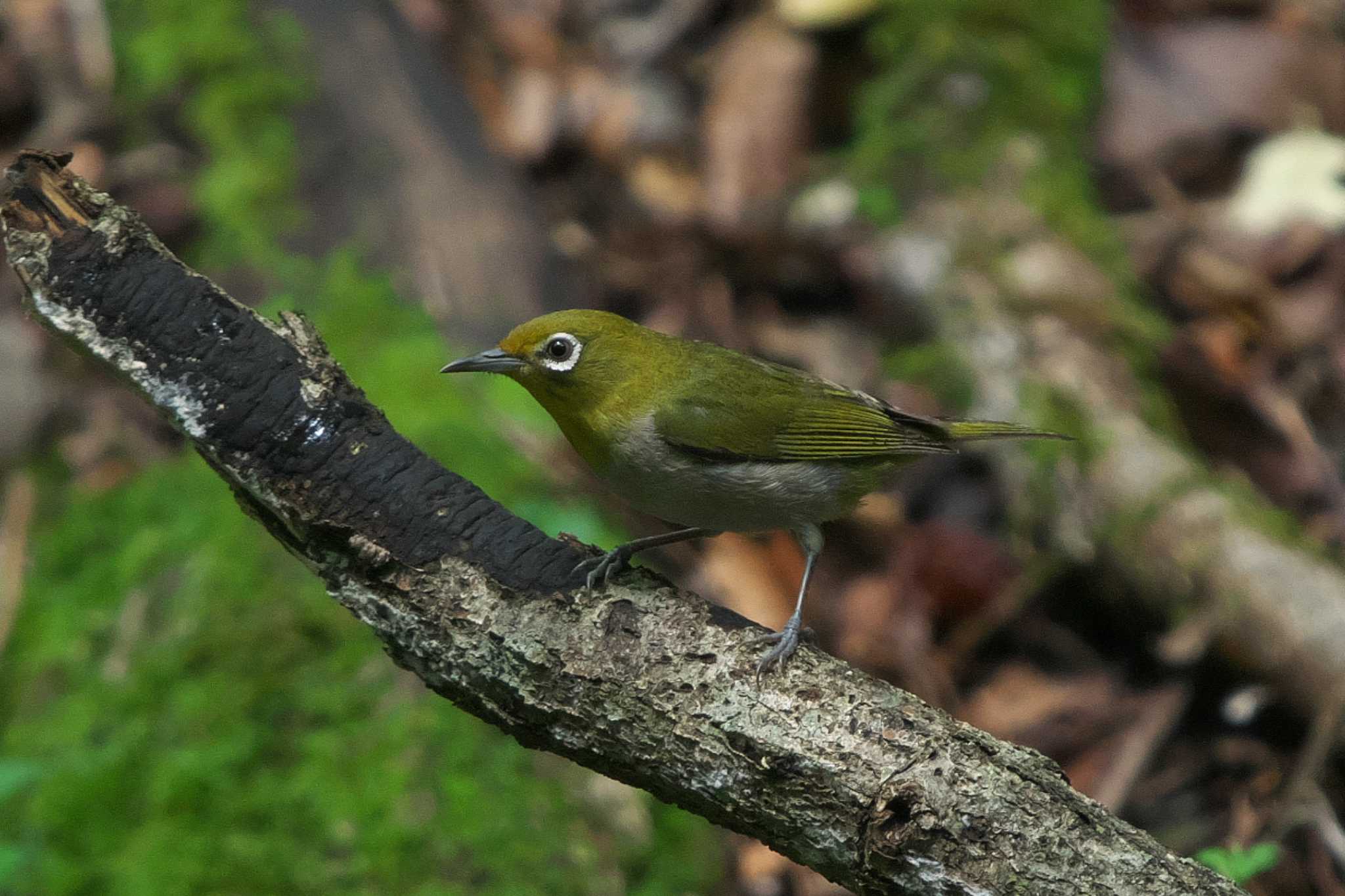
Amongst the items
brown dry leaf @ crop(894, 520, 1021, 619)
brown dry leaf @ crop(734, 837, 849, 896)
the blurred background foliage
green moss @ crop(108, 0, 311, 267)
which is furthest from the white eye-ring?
green moss @ crop(108, 0, 311, 267)

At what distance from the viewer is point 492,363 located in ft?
12.7

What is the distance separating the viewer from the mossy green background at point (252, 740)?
12.8 ft

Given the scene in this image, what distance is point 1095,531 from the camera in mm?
5449

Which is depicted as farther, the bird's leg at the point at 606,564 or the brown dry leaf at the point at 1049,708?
the brown dry leaf at the point at 1049,708

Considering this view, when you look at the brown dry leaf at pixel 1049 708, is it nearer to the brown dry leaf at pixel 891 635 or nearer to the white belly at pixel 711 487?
the brown dry leaf at pixel 891 635

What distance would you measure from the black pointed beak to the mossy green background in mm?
1155

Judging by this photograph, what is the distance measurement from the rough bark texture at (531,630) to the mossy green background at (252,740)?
135 cm

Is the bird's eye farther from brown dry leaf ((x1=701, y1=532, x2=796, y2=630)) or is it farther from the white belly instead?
brown dry leaf ((x1=701, y1=532, x2=796, y2=630))

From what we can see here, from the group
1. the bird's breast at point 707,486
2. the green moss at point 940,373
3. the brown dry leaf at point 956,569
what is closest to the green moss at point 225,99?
the green moss at point 940,373

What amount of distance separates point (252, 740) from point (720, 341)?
145 inches

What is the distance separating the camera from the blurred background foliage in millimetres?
4156

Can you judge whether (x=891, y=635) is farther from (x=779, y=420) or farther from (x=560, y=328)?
(x=560, y=328)

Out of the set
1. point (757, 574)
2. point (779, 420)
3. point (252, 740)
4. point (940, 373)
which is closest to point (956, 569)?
point (757, 574)

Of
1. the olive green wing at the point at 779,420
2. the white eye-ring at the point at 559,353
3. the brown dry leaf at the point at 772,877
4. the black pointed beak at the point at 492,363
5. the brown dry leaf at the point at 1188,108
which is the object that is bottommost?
the brown dry leaf at the point at 772,877
